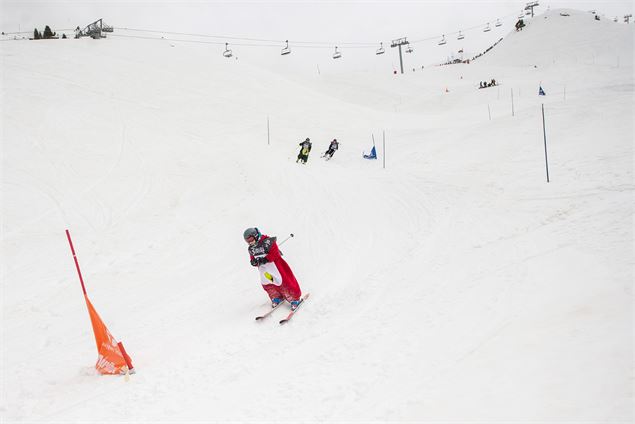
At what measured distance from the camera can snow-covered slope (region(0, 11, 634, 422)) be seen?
511cm

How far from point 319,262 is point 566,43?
54.1 meters

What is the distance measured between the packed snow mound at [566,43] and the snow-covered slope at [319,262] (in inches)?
993

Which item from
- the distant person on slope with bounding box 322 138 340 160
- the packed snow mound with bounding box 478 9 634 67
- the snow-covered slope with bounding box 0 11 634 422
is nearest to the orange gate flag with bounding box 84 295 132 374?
the snow-covered slope with bounding box 0 11 634 422

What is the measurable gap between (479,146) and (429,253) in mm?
9826

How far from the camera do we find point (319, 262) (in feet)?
34.6

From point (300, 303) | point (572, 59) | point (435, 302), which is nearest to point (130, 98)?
point (300, 303)

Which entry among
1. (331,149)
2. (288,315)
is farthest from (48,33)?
(288,315)

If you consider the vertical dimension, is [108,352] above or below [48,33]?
below

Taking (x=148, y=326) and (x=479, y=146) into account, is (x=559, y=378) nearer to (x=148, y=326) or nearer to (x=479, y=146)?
(x=148, y=326)

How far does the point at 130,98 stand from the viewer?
1006 inches

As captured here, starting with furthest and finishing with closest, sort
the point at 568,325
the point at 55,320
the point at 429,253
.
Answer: the point at 429,253, the point at 55,320, the point at 568,325

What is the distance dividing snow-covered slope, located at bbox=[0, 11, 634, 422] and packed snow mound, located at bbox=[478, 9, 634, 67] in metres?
25.2

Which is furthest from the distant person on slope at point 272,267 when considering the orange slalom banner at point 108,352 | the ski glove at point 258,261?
the orange slalom banner at point 108,352

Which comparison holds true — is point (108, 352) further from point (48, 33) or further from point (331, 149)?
point (48, 33)
